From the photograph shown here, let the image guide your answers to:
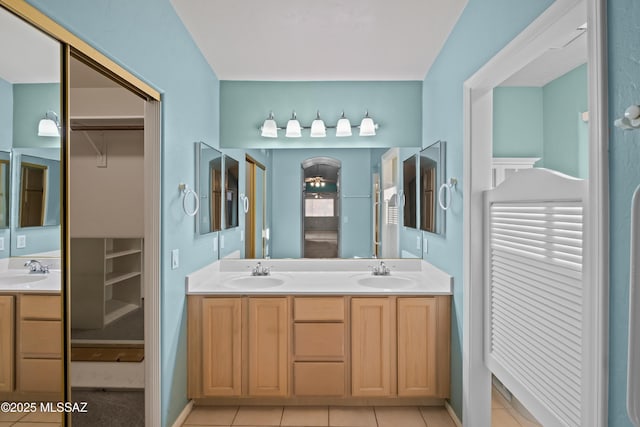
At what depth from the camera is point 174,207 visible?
7.68 ft

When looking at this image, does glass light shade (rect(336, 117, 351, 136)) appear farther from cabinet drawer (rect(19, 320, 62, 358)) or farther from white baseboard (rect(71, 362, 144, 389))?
cabinet drawer (rect(19, 320, 62, 358))

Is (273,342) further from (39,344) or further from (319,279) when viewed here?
(39,344)

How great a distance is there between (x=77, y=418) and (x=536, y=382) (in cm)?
216

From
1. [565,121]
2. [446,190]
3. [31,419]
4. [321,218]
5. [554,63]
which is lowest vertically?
[31,419]

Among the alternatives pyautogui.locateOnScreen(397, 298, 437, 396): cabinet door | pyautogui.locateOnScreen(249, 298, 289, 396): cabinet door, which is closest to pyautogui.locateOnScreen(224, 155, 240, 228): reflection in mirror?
pyautogui.locateOnScreen(249, 298, 289, 396): cabinet door

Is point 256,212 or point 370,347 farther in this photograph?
point 256,212

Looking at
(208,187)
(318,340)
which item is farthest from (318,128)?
(318,340)

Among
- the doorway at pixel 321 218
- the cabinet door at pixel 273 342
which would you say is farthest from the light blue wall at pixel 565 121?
the cabinet door at pixel 273 342

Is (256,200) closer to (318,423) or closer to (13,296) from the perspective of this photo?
(318,423)

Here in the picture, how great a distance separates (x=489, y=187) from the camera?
2166 mm

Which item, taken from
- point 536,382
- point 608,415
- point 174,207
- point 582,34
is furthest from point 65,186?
point 582,34

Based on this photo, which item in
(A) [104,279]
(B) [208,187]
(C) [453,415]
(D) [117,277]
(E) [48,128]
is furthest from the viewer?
(B) [208,187]

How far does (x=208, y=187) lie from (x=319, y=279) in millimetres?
1118

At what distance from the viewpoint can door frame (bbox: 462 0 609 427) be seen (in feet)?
3.67
